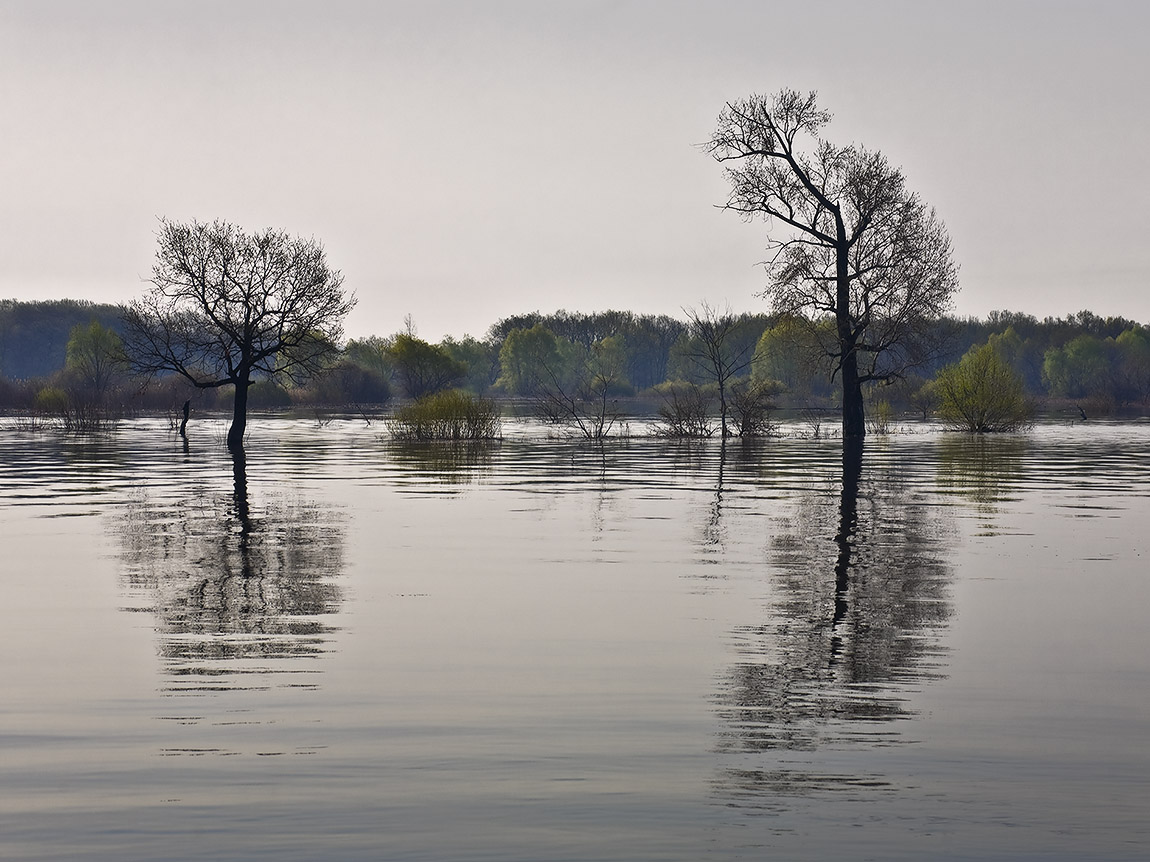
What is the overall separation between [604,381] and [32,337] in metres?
159

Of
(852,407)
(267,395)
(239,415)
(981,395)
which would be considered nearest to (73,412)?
(267,395)

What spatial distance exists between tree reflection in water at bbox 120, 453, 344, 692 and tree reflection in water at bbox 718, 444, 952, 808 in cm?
312

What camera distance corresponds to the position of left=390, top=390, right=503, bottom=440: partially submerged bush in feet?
156

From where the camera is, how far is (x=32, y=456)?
123 ft

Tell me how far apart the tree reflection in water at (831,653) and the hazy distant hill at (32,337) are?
18039cm

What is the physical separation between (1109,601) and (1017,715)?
4729mm

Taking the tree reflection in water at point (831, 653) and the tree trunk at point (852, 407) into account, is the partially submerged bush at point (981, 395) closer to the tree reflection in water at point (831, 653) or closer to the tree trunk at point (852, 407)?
the tree trunk at point (852, 407)

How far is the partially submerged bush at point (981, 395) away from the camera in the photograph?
188 feet

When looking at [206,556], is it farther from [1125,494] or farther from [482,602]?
[1125,494]

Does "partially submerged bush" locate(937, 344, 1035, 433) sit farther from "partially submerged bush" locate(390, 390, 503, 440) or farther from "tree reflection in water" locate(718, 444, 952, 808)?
"tree reflection in water" locate(718, 444, 952, 808)

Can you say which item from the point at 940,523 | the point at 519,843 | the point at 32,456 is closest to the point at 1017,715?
the point at 519,843

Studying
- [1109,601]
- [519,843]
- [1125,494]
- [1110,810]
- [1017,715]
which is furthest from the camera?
[1125,494]

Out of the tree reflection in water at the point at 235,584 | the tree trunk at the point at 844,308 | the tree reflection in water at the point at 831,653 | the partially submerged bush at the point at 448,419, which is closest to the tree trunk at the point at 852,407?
the tree trunk at the point at 844,308

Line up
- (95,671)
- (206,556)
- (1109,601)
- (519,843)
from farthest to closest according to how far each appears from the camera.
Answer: (206,556), (1109,601), (95,671), (519,843)
